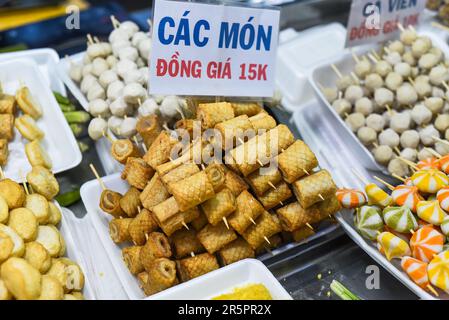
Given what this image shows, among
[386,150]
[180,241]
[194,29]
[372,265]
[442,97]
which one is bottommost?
[372,265]

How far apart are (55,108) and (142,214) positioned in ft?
3.52

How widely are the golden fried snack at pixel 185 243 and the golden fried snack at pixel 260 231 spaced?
0.77ft

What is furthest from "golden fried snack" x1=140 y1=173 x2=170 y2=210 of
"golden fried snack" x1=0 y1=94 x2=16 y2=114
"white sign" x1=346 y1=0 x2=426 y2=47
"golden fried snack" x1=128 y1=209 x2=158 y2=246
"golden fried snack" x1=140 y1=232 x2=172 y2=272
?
"white sign" x1=346 y1=0 x2=426 y2=47

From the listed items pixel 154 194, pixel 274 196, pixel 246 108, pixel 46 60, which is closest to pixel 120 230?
pixel 154 194

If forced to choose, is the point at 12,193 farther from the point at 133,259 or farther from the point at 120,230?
the point at 133,259

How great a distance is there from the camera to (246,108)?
2676 mm

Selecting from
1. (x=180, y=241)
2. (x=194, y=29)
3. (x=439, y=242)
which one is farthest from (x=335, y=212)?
(x=194, y=29)

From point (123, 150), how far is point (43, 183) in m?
0.43

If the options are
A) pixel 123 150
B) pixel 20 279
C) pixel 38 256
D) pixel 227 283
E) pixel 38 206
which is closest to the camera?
pixel 20 279

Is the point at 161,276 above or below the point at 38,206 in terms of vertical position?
below

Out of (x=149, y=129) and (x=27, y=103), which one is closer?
(x=149, y=129)

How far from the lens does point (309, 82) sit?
3.23 metres

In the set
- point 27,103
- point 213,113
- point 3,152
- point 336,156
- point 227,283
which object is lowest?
point 227,283

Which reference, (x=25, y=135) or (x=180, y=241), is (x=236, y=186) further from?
(x=25, y=135)
